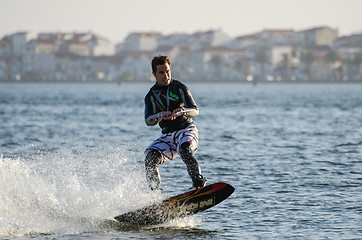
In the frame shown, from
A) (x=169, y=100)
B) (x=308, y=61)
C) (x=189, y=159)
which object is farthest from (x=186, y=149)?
(x=308, y=61)

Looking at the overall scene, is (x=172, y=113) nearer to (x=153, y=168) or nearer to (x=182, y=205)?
(x=153, y=168)

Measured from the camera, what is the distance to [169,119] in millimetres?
8469

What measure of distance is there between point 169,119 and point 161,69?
2.29 feet

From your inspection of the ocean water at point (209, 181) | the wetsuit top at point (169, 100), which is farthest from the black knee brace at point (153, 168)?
the wetsuit top at point (169, 100)

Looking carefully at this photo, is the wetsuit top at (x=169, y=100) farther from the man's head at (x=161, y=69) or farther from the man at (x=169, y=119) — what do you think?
the man's head at (x=161, y=69)

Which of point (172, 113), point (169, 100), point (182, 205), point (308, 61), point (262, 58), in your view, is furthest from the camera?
point (262, 58)

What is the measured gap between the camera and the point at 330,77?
17600 centimetres

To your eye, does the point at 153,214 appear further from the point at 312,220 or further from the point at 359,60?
the point at 359,60

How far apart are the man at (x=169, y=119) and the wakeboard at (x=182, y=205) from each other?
165mm

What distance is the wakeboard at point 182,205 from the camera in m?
8.56

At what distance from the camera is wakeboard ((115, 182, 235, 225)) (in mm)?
8562

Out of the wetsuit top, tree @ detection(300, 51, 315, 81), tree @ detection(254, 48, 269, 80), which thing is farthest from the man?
tree @ detection(254, 48, 269, 80)

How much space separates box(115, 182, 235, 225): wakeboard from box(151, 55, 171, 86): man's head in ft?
4.97

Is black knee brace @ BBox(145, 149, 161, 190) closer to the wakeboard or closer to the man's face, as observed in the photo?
the wakeboard
